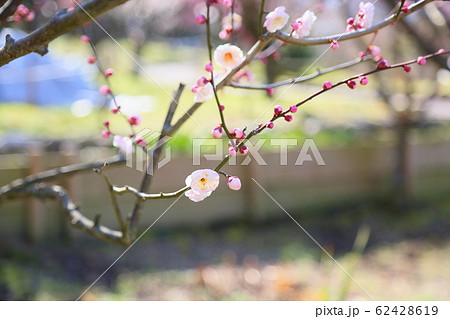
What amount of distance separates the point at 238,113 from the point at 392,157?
2473 millimetres

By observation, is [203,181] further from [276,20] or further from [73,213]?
[73,213]

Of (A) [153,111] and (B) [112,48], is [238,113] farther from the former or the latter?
(B) [112,48]

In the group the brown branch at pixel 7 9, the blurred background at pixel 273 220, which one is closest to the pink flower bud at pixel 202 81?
the brown branch at pixel 7 9

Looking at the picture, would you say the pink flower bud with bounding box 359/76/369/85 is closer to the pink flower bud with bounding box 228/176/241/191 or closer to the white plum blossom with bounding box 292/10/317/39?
the white plum blossom with bounding box 292/10/317/39

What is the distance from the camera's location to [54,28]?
80 cm

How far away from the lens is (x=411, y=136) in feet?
11.6

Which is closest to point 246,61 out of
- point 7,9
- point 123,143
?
point 123,143

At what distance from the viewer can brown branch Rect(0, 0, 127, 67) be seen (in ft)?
2.51

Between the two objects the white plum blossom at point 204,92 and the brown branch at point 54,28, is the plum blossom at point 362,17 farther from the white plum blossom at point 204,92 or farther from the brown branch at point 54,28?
the brown branch at point 54,28

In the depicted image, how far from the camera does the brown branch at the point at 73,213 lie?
1041 millimetres

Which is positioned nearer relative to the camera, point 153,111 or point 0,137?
point 0,137

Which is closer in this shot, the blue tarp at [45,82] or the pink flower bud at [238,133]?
the pink flower bud at [238,133]

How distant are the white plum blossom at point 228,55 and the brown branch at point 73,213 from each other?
0.38 metres

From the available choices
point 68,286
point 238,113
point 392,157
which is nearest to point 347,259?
point 392,157
